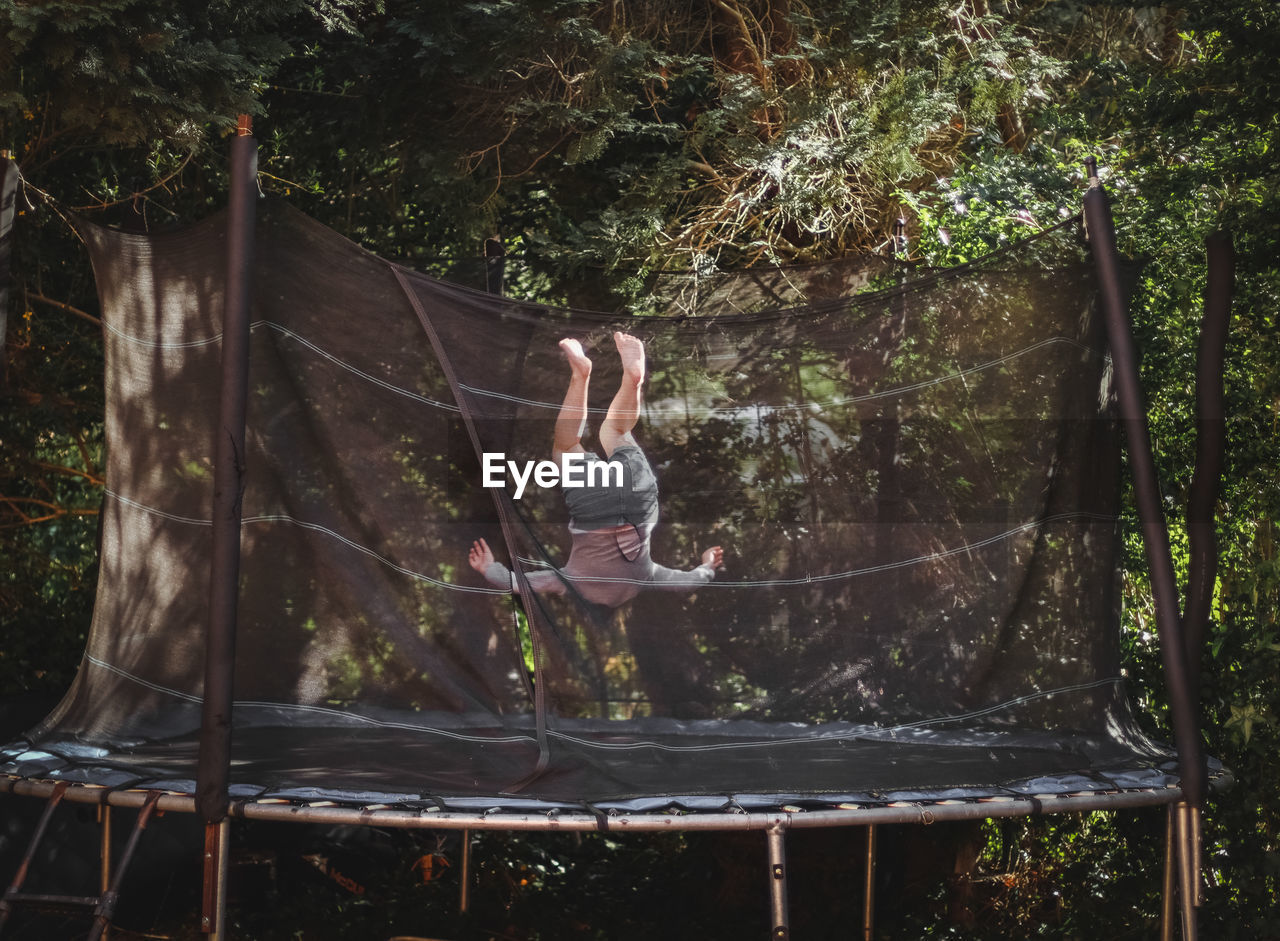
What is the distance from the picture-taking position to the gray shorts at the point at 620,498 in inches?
117

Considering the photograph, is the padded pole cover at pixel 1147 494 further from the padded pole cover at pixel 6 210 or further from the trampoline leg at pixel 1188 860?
the padded pole cover at pixel 6 210

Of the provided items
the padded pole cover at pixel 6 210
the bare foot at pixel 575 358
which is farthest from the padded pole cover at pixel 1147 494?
the padded pole cover at pixel 6 210

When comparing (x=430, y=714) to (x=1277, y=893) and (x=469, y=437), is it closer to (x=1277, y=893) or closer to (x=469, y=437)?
(x=469, y=437)

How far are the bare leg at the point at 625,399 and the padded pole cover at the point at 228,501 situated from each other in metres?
0.93

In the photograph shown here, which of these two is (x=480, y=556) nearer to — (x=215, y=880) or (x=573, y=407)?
(x=573, y=407)

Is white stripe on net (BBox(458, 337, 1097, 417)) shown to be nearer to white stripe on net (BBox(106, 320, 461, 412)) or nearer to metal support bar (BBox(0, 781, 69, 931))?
white stripe on net (BBox(106, 320, 461, 412))

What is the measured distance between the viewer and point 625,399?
3.08 metres

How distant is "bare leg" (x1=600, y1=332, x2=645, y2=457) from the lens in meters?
3.05

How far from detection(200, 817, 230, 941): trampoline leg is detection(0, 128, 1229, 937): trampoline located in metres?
0.18

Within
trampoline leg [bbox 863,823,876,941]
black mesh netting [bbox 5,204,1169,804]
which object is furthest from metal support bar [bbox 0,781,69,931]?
trampoline leg [bbox 863,823,876,941]

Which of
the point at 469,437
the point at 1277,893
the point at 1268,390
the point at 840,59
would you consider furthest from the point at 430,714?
the point at 840,59

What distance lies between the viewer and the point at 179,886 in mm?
4113

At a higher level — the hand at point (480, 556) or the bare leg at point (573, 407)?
the bare leg at point (573, 407)

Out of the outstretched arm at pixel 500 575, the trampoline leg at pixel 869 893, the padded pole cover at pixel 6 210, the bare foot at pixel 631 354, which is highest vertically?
the padded pole cover at pixel 6 210
